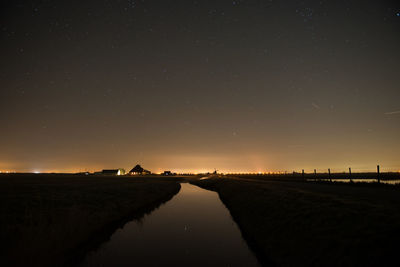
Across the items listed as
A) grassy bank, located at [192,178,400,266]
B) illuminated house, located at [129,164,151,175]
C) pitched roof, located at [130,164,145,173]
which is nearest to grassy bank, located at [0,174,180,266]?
grassy bank, located at [192,178,400,266]

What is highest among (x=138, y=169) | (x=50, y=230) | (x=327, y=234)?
(x=138, y=169)

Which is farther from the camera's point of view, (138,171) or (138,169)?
(138,169)

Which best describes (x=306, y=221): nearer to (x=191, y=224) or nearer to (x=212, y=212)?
(x=191, y=224)

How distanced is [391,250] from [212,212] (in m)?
21.9

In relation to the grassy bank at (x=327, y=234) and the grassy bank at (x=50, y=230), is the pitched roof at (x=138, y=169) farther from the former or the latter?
the grassy bank at (x=327, y=234)

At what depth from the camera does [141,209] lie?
2902 cm

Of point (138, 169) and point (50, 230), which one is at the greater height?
point (138, 169)

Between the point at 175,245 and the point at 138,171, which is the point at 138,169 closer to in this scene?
the point at 138,171

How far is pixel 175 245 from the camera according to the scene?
15555 millimetres

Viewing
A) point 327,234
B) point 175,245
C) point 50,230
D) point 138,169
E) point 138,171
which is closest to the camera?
point 327,234

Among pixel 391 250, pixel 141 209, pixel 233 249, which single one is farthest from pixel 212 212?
pixel 391 250

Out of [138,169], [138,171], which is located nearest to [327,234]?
Answer: [138,171]

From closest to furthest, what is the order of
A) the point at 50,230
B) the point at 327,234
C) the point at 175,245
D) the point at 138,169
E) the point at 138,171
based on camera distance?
the point at 327,234 → the point at 50,230 → the point at 175,245 → the point at 138,171 → the point at 138,169

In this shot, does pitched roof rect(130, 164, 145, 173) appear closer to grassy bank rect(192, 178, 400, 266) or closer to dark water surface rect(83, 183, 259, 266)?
dark water surface rect(83, 183, 259, 266)
